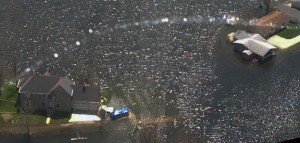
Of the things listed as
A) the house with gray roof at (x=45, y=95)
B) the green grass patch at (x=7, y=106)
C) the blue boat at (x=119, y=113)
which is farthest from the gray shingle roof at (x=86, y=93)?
the green grass patch at (x=7, y=106)

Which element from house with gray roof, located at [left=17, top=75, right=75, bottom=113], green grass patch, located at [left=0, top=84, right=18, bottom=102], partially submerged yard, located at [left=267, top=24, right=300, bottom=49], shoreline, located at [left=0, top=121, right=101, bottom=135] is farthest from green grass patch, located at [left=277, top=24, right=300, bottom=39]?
green grass patch, located at [left=0, top=84, right=18, bottom=102]

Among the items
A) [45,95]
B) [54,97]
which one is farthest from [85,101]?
[45,95]

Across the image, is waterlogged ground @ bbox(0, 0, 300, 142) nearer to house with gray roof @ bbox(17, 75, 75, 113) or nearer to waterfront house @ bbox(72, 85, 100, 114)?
waterfront house @ bbox(72, 85, 100, 114)

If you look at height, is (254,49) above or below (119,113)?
above

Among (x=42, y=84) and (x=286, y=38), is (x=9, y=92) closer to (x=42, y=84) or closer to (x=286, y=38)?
(x=42, y=84)

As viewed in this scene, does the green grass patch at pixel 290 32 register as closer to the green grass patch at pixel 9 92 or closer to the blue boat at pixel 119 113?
the blue boat at pixel 119 113

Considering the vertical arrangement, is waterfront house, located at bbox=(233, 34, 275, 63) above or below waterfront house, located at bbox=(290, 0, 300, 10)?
below

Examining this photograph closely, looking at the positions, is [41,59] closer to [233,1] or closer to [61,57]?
[61,57]
